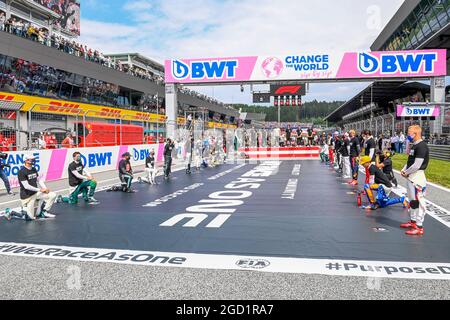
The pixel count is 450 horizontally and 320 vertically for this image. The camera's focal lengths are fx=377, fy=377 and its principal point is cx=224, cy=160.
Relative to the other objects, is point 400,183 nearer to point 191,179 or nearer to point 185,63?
point 191,179

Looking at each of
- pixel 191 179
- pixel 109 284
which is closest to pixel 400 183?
pixel 191 179

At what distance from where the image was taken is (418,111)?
19281mm

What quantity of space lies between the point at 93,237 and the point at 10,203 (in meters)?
4.65

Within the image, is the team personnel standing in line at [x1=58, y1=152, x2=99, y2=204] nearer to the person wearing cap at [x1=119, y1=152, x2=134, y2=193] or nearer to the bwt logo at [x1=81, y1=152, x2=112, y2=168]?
the person wearing cap at [x1=119, y1=152, x2=134, y2=193]

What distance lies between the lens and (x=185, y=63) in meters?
24.5

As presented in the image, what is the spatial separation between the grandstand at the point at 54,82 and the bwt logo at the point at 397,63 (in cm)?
1289

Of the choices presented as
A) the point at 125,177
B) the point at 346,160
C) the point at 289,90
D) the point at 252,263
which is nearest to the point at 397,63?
the point at 289,90

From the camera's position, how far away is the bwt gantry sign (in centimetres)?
2194

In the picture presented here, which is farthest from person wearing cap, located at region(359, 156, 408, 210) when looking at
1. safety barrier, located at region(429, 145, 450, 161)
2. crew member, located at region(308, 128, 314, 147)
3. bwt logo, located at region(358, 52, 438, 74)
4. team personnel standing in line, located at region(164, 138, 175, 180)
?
crew member, located at region(308, 128, 314, 147)

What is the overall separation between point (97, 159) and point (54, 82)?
1267cm

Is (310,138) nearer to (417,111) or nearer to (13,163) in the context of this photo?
(417,111)

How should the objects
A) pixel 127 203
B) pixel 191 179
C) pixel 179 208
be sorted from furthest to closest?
pixel 191 179, pixel 127 203, pixel 179 208

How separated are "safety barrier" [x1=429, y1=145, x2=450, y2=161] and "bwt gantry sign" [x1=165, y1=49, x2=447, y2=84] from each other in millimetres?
4278
